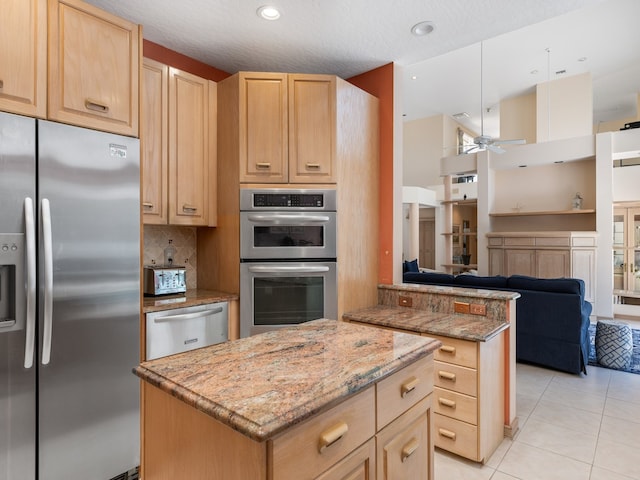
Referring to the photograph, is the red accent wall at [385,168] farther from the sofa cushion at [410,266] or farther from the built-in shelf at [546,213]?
the built-in shelf at [546,213]

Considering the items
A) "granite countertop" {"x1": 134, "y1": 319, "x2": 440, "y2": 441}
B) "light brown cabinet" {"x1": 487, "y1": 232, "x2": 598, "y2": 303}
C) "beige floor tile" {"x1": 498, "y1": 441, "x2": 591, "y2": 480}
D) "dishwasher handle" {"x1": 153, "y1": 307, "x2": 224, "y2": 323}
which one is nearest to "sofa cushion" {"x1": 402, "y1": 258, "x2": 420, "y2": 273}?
"light brown cabinet" {"x1": 487, "y1": 232, "x2": 598, "y2": 303}

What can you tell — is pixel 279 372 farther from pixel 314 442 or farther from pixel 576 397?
pixel 576 397

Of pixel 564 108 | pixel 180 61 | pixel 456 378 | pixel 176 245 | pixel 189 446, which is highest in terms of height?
pixel 564 108

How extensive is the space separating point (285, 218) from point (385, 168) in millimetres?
1028

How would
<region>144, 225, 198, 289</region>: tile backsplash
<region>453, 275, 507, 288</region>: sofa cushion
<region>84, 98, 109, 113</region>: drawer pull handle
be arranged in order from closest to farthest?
1. <region>84, 98, 109, 113</region>: drawer pull handle
2. <region>144, 225, 198, 289</region>: tile backsplash
3. <region>453, 275, 507, 288</region>: sofa cushion

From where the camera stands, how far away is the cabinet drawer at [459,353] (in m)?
2.21

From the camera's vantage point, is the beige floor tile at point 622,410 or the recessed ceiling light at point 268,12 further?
the beige floor tile at point 622,410

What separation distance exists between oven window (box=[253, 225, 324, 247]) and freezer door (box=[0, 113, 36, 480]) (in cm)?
137

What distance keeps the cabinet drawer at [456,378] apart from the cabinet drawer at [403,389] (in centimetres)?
82

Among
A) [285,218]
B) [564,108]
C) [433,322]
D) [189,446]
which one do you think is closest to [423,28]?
[285,218]

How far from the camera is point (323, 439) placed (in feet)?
3.35

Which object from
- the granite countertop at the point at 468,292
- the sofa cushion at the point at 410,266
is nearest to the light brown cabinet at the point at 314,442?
the granite countertop at the point at 468,292

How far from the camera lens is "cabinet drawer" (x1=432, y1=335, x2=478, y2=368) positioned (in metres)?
2.21

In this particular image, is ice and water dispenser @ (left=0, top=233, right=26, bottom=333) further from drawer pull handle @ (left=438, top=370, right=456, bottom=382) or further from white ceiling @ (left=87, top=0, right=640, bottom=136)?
drawer pull handle @ (left=438, top=370, right=456, bottom=382)
